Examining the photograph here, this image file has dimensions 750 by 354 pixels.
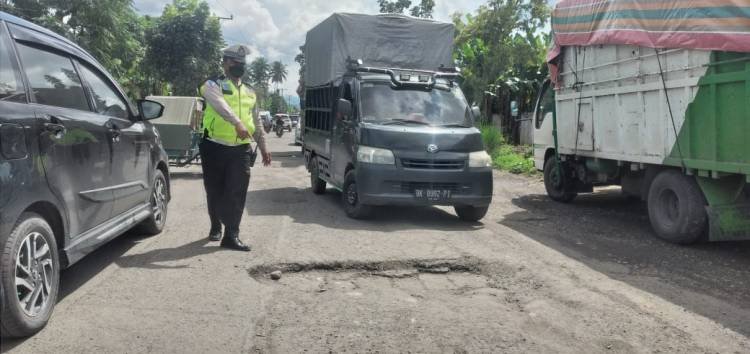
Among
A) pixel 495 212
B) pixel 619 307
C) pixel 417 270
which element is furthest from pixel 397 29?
pixel 619 307

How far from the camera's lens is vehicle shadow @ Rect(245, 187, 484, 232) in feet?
24.1

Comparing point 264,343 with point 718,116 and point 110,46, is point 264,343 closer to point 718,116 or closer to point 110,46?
point 718,116

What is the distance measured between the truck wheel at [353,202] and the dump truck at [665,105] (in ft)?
11.4

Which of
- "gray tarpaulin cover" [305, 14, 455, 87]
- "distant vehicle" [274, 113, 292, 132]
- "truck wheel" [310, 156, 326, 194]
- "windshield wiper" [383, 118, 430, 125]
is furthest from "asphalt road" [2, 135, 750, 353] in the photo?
"distant vehicle" [274, 113, 292, 132]

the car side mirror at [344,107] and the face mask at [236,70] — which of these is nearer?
the face mask at [236,70]

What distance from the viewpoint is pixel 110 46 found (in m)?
16.9

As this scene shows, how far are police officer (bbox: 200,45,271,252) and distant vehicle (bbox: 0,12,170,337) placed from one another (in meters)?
0.71

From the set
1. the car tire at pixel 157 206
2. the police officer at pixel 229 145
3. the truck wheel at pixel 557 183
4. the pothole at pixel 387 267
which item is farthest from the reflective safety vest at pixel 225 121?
the truck wheel at pixel 557 183

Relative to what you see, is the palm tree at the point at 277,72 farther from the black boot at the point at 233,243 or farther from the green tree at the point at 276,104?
the black boot at the point at 233,243

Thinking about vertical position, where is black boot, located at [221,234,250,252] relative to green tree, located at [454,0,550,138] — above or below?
below

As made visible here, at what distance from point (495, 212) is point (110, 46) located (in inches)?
513

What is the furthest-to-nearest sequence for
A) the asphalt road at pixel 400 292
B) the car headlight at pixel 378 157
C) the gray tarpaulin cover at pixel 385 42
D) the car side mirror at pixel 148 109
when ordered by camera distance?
the gray tarpaulin cover at pixel 385 42, the car headlight at pixel 378 157, the car side mirror at pixel 148 109, the asphalt road at pixel 400 292

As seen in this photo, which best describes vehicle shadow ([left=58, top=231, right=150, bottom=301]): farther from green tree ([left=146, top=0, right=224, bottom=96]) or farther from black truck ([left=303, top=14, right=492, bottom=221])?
green tree ([left=146, top=0, right=224, bottom=96])

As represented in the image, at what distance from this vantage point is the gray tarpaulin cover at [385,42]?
10.2 meters
